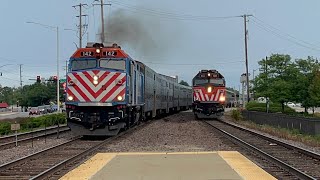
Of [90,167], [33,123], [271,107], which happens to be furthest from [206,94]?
[90,167]

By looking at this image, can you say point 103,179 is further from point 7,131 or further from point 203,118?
point 203,118

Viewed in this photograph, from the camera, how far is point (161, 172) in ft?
35.6

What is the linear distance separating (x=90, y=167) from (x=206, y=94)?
1062 inches

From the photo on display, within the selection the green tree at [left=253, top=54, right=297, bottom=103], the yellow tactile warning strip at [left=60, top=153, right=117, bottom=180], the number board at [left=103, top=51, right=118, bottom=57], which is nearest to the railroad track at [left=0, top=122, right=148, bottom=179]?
the yellow tactile warning strip at [left=60, top=153, right=117, bottom=180]

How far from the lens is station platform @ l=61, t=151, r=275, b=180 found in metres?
10.4

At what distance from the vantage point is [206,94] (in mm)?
38438

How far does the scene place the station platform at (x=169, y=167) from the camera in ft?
34.1

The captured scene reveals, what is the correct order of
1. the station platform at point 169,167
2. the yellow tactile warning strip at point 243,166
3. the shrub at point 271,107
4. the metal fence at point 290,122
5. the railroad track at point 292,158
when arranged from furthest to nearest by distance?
1. the shrub at point 271,107
2. the metal fence at point 290,122
3. the railroad track at point 292,158
4. the yellow tactile warning strip at point 243,166
5. the station platform at point 169,167

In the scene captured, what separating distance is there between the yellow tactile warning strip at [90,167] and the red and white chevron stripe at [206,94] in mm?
24174

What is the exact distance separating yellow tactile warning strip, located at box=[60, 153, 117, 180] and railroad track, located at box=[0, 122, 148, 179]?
0.88 ft

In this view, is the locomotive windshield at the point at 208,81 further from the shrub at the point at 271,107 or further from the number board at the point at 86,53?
the number board at the point at 86,53

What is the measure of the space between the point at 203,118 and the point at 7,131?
64.4 feet

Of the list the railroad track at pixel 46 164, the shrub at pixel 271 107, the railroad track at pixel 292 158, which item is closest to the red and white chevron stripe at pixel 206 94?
the shrub at pixel 271 107

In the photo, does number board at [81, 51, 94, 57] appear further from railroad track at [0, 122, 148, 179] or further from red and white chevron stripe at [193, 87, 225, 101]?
red and white chevron stripe at [193, 87, 225, 101]
